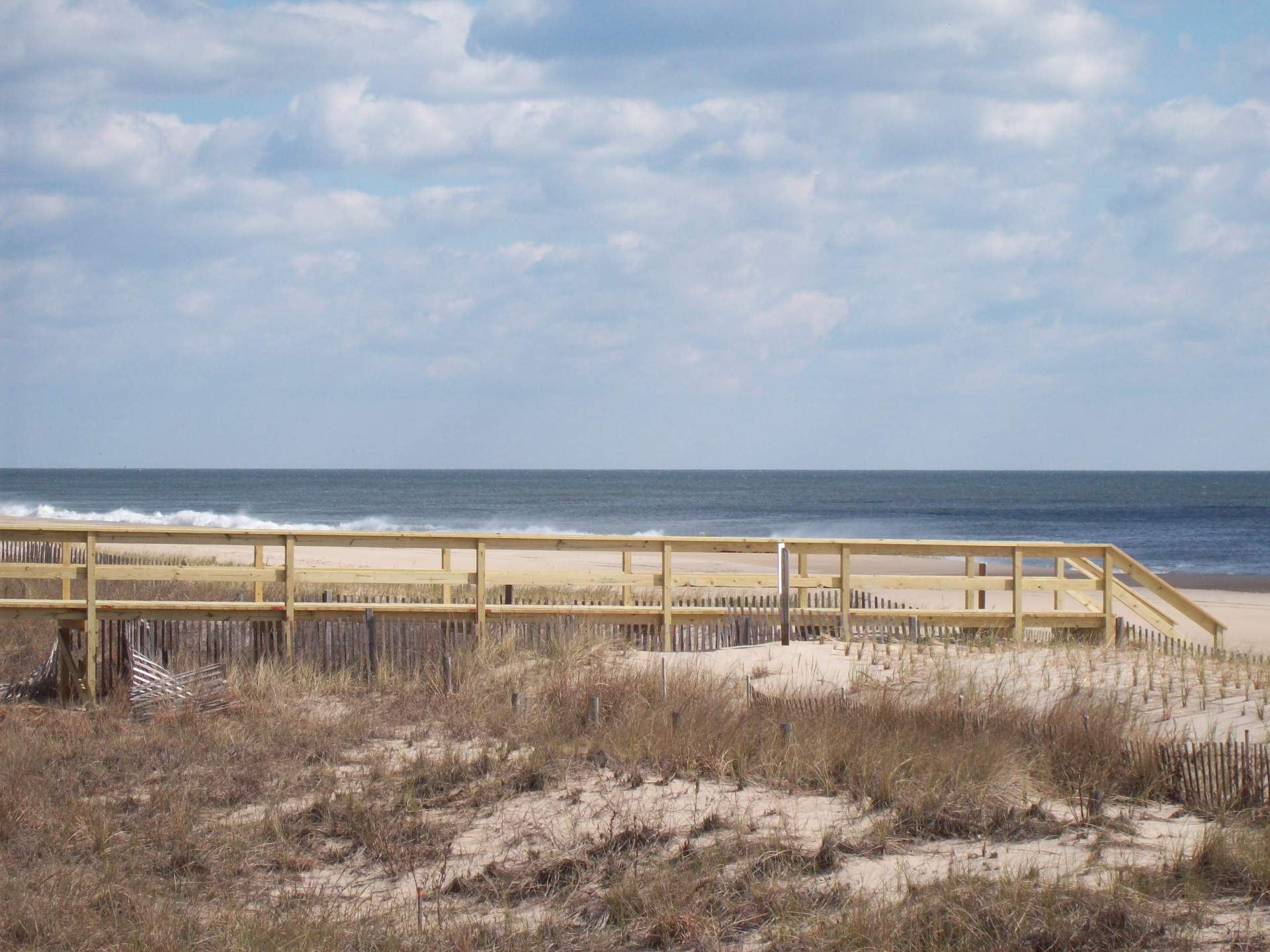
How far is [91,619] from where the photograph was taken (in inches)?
472

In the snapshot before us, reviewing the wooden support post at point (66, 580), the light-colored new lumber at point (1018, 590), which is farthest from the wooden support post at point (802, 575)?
the wooden support post at point (66, 580)

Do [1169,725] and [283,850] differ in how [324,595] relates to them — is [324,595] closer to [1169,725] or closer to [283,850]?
[283,850]

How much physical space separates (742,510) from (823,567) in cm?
5436

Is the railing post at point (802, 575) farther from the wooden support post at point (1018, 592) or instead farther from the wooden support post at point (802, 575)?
the wooden support post at point (1018, 592)

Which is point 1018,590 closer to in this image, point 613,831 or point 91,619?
point 613,831

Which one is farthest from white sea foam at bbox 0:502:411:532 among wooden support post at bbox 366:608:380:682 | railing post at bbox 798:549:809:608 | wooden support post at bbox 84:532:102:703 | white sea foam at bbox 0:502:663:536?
wooden support post at bbox 366:608:380:682

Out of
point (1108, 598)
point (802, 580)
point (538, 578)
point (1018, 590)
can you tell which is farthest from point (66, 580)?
point (1108, 598)

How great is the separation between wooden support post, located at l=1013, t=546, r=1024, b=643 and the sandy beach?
30.8ft

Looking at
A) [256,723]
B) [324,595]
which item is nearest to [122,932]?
[256,723]

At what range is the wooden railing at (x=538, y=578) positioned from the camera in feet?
40.1

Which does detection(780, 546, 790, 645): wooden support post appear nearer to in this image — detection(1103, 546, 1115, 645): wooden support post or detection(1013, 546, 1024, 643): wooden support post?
detection(1013, 546, 1024, 643): wooden support post

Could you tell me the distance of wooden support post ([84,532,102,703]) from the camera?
11.7 metres

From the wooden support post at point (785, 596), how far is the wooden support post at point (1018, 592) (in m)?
2.90

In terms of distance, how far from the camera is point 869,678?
11.2 metres
